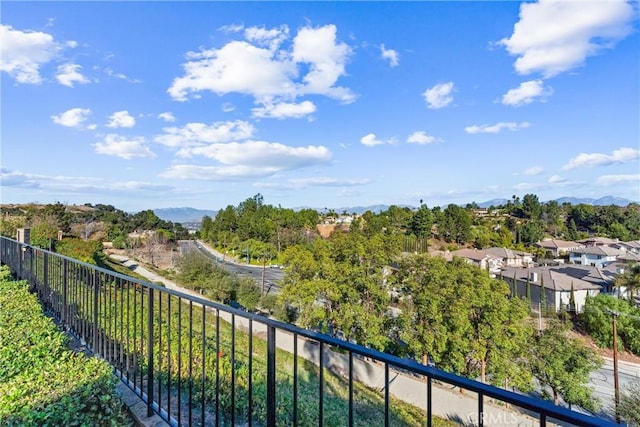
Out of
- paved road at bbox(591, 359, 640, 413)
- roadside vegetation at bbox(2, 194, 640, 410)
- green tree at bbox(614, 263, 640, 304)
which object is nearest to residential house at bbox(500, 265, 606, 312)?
green tree at bbox(614, 263, 640, 304)

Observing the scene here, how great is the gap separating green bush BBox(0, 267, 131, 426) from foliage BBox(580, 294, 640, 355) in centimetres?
1890

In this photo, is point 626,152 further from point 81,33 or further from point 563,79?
point 81,33

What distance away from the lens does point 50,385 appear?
1.35 m

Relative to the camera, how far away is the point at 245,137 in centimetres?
1705

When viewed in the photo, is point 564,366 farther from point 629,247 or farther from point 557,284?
point 629,247

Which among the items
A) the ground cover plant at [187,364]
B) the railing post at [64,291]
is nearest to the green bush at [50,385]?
the ground cover plant at [187,364]

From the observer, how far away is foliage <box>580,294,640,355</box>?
48.6 ft

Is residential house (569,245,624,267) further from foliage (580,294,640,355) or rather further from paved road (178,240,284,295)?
paved road (178,240,284,295)

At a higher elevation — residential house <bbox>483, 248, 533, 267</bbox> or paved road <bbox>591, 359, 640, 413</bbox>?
residential house <bbox>483, 248, 533, 267</bbox>

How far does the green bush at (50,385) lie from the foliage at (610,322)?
18.9 metres

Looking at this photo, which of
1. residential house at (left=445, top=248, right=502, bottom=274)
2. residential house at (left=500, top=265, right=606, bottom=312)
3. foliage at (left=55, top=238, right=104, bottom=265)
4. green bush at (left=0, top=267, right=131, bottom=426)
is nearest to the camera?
green bush at (left=0, top=267, right=131, bottom=426)

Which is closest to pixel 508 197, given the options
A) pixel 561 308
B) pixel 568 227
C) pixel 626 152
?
pixel 568 227

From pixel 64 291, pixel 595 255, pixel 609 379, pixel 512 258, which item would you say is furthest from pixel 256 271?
pixel 595 255

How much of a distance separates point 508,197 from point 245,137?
156 ft
